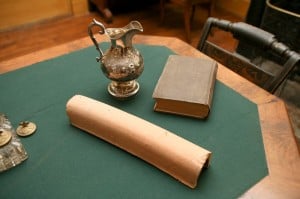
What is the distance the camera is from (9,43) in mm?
2449

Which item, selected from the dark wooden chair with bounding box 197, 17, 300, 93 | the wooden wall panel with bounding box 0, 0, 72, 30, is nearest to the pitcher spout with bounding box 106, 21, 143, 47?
the dark wooden chair with bounding box 197, 17, 300, 93

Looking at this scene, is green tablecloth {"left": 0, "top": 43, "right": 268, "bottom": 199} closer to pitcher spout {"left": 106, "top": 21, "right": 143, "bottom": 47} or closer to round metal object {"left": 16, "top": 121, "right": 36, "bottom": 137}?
round metal object {"left": 16, "top": 121, "right": 36, "bottom": 137}

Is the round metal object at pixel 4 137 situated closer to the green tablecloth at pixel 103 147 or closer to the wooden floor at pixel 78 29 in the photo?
the green tablecloth at pixel 103 147

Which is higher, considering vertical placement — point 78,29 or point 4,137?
point 4,137

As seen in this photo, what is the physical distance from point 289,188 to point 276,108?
0.28 m

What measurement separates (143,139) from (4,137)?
0.30 metres

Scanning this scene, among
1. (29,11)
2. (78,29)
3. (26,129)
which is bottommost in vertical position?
(78,29)

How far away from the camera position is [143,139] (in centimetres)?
66

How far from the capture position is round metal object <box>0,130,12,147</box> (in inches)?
24.6

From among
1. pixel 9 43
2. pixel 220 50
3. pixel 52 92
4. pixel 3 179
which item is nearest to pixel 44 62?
pixel 52 92

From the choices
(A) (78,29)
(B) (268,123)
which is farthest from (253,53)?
(A) (78,29)

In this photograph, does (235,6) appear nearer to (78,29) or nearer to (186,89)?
(78,29)

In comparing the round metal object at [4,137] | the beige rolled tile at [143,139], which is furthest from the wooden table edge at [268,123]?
the round metal object at [4,137]

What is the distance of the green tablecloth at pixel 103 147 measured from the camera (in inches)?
24.5
